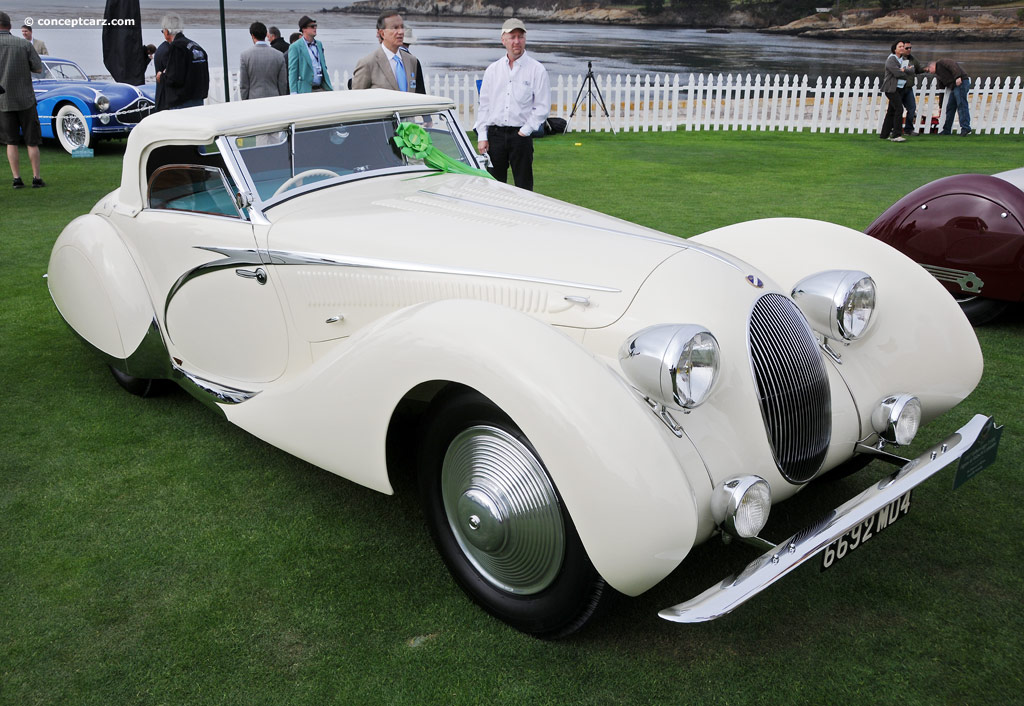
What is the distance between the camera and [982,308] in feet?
17.0

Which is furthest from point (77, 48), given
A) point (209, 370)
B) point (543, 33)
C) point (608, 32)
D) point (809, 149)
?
point (209, 370)

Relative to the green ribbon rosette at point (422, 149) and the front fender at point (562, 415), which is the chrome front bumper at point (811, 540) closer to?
the front fender at point (562, 415)

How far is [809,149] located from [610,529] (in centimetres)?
1275

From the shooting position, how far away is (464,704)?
2.34m

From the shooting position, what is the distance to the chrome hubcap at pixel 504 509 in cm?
241

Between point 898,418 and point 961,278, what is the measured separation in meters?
2.76

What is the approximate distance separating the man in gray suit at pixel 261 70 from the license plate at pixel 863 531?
9002mm

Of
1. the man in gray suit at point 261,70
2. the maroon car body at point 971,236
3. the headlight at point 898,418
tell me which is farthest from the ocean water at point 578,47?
the headlight at point 898,418

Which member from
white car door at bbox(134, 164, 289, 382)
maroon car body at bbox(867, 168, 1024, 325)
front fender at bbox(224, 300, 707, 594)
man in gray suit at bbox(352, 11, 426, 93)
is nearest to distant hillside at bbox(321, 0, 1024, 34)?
man in gray suit at bbox(352, 11, 426, 93)

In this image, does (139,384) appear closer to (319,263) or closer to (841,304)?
(319,263)

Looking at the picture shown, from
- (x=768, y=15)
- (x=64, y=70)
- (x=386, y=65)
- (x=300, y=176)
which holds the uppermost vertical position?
(x=768, y=15)

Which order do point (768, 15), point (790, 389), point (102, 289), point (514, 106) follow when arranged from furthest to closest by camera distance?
point (768, 15)
point (514, 106)
point (102, 289)
point (790, 389)

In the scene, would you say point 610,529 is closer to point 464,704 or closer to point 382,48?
point 464,704

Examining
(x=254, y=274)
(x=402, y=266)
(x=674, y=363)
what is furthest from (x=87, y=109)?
(x=674, y=363)
